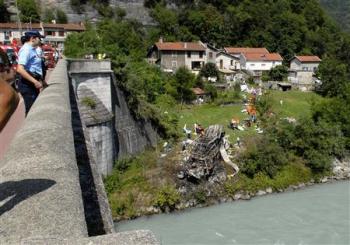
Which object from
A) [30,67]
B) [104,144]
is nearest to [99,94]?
[104,144]

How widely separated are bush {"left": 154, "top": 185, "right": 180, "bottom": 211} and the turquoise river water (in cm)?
55

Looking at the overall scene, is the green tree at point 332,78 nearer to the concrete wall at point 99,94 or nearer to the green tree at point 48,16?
the concrete wall at point 99,94

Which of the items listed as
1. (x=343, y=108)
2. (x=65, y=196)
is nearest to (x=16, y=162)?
(x=65, y=196)

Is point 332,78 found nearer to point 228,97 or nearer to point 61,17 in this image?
point 228,97

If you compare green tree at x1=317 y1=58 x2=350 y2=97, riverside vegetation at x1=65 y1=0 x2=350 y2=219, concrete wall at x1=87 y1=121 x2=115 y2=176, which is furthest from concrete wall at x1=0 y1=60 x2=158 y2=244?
green tree at x1=317 y1=58 x2=350 y2=97

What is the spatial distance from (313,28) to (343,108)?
47.2 m

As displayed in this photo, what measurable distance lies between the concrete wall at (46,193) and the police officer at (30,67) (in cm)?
225

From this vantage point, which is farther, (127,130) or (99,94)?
(127,130)

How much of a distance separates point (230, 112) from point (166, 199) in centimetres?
1655

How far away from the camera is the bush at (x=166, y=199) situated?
21.1 m

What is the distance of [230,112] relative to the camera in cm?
3634

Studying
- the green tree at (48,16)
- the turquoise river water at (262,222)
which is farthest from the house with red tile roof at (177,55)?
the turquoise river water at (262,222)

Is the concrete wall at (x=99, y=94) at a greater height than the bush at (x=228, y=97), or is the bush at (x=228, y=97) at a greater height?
the concrete wall at (x=99, y=94)

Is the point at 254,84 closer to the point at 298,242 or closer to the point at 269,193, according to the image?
the point at 269,193
